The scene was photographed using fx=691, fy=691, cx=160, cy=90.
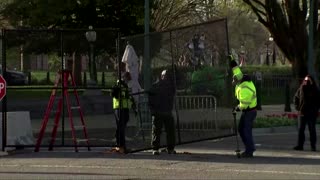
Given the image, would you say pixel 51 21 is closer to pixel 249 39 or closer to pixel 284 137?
pixel 284 137

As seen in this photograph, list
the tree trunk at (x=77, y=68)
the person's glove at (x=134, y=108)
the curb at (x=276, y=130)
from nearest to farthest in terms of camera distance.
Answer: the person's glove at (x=134, y=108), the tree trunk at (x=77, y=68), the curb at (x=276, y=130)

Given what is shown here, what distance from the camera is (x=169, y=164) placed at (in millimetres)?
13656

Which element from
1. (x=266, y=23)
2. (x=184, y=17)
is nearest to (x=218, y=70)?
(x=266, y=23)

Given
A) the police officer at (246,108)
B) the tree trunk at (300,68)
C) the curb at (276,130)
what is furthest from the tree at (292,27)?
the police officer at (246,108)

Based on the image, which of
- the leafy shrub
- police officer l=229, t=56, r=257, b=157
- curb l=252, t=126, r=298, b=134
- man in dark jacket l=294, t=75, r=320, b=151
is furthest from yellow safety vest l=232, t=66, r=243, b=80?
curb l=252, t=126, r=298, b=134

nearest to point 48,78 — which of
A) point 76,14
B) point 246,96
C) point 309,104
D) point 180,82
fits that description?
point 180,82

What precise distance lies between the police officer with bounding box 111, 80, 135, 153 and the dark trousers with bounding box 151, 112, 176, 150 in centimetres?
74

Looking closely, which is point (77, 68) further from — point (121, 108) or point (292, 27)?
point (292, 27)

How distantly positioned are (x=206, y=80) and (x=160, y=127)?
70.2 inches

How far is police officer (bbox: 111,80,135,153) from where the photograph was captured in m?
15.4

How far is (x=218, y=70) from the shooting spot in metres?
15.9

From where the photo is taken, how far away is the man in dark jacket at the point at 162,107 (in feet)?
49.1

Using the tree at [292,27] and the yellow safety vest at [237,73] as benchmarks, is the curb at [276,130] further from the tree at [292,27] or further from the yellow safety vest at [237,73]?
the tree at [292,27]

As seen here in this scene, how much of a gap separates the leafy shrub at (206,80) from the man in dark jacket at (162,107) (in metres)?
0.93
